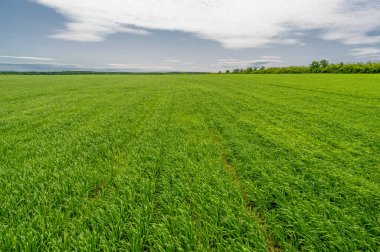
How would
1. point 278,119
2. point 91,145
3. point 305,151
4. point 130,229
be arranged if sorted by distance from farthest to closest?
point 278,119
point 91,145
point 305,151
point 130,229

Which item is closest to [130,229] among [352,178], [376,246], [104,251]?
[104,251]

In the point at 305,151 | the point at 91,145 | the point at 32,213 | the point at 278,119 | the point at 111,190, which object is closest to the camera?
the point at 32,213

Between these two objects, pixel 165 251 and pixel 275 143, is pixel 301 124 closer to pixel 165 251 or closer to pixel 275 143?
pixel 275 143

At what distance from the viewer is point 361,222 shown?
14.5 feet

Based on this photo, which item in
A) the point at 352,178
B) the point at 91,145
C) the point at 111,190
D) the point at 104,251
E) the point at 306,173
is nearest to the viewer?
the point at 104,251

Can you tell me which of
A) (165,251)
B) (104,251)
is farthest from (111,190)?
(165,251)

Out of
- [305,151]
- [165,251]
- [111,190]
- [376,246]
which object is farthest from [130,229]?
[305,151]

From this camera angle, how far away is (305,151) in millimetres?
8469

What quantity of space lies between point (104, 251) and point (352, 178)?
21.2ft

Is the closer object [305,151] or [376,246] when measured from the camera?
[376,246]

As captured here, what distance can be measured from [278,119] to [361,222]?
35.0ft

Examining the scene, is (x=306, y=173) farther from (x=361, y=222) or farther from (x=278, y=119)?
(x=278, y=119)

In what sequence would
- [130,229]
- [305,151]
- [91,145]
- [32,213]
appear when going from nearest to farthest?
[130,229] → [32,213] → [305,151] → [91,145]

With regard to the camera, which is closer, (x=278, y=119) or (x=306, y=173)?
(x=306, y=173)
